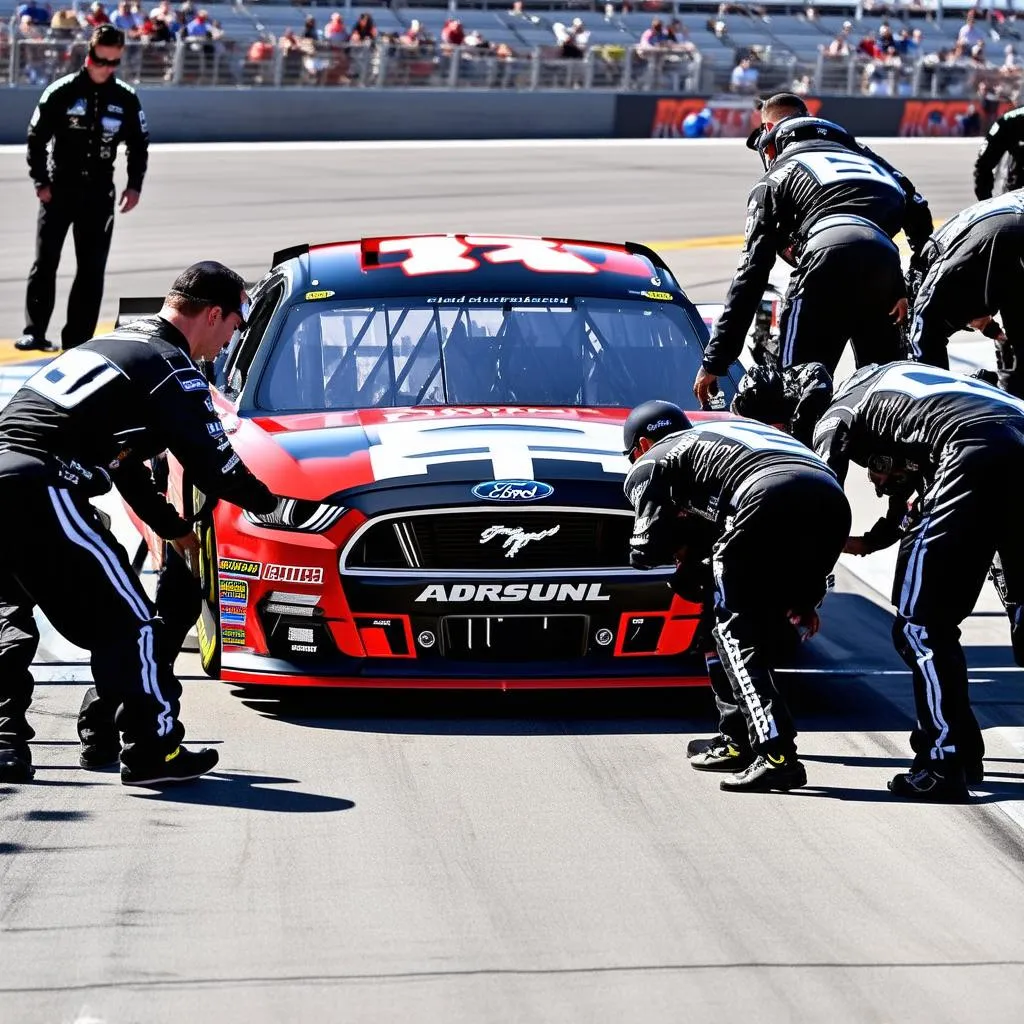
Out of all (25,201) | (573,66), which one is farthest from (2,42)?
(573,66)

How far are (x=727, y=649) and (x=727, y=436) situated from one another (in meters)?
0.64

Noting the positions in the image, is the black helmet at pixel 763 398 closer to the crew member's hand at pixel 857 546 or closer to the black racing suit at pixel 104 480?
the crew member's hand at pixel 857 546

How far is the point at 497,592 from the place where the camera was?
6031 millimetres

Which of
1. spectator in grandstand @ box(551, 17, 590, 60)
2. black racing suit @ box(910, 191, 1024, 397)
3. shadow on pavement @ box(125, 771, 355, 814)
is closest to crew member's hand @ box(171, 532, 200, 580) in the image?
shadow on pavement @ box(125, 771, 355, 814)

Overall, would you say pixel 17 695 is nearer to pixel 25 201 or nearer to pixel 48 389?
pixel 48 389

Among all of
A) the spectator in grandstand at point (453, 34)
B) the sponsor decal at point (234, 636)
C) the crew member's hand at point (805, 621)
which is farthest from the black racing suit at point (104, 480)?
the spectator in grandstand at point (453, 34)

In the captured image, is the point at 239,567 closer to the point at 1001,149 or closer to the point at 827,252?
the point at 827,252

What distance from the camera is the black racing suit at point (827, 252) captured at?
24.6 feet

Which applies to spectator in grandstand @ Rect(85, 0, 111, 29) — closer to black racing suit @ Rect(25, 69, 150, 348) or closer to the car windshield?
black racing suit @ Rect(25, 69, 150, 348)

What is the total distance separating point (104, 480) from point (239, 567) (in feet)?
2.46

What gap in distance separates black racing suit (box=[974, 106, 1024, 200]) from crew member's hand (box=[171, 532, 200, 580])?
584cm

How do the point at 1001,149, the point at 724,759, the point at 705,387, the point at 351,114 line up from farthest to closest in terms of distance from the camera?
the point at 351,114 → the point at 1001,149 → the point at 705,387 → the point at 724,759

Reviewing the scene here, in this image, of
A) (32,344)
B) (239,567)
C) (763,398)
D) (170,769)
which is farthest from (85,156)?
(170,769)

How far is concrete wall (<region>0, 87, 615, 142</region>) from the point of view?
96.2 feet
